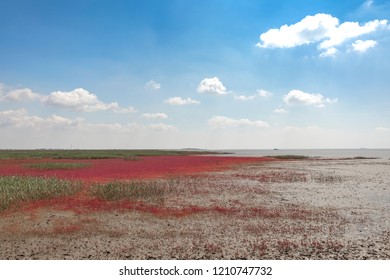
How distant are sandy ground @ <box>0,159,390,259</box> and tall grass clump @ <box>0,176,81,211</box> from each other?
2170mm

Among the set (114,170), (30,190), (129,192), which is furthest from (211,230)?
(114,170)

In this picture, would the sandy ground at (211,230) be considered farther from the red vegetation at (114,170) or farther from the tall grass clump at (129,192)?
the red vegetation at (114,170)

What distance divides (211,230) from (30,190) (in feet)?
41.9

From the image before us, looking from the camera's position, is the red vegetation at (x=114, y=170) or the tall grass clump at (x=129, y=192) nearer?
the tall grass clump at (x=129, y=192)

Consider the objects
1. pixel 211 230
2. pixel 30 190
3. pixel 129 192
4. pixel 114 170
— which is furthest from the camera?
pixel 114 170

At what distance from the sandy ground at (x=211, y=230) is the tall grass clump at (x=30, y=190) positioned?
2.17m

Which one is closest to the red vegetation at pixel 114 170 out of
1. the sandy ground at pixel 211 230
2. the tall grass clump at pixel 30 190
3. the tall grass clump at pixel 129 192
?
the tall grass clump at pixel 30 190

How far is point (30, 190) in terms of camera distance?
20344mm

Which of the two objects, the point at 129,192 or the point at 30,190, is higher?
the point at 30,190

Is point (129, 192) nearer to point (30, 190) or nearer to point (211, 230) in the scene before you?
point (30, 190)

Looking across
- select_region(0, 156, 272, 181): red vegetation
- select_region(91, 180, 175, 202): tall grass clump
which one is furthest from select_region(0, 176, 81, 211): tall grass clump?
select_region(0, 156, 272, 181): red vegetation

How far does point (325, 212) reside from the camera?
1745cm

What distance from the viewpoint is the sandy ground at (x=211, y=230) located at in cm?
1102
